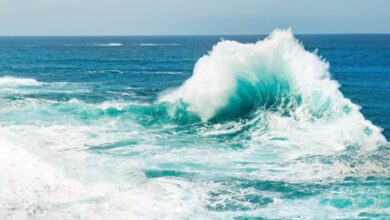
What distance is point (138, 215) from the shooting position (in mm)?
12141

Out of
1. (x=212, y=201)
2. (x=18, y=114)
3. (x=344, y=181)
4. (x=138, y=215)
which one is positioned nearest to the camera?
(x=138, y=215)

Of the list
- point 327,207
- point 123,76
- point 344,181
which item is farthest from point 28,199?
point 123,76

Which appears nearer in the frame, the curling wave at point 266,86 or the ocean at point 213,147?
the ocean at point 213,147

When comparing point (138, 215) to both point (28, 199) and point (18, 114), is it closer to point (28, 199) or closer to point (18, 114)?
point (28, 199)

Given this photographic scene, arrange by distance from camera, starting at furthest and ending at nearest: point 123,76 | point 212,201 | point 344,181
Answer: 1. point 123,76
2. point 344,181
3. point 212,201

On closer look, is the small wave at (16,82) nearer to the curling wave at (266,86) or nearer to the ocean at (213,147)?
the ocean at (213,147)

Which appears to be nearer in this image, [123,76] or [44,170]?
[44,170]

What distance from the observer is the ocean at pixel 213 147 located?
12.9m

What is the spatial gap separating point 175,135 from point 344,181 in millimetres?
8836

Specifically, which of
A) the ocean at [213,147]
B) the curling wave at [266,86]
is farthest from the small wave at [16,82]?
the curling wave at [266,86]

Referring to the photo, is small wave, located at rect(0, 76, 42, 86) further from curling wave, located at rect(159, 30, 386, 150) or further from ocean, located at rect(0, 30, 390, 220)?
curling wave, located at rect(159, 30, 386, 150)

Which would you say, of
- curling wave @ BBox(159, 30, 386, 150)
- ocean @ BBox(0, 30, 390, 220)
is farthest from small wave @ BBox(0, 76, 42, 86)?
curling wave @ BBox(159, 30, 386, 150)

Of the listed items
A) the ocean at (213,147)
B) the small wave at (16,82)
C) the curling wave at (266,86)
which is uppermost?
the curling wave at (266,86)

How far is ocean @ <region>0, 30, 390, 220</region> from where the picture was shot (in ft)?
42.2
